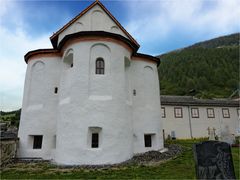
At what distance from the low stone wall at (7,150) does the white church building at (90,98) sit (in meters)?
0.55

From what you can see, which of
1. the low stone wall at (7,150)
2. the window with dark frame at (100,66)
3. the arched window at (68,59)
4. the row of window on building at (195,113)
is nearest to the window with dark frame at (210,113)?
the row of window on building at (195,113)

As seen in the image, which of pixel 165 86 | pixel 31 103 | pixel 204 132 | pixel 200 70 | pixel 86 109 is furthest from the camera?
pixel 200 70

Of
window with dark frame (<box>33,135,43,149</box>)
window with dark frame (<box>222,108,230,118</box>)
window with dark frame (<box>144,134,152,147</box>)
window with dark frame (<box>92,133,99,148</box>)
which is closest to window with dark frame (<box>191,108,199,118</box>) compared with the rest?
window with dark frame (<box>222,108,230,118</box>)

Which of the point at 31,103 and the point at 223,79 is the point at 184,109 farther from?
the point at 223,79

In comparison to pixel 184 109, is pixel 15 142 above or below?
below

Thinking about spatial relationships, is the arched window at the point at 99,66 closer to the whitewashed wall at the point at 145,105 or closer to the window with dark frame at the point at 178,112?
the whitewashed wall at the point at 145,105

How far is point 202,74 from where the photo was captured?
74625 mm

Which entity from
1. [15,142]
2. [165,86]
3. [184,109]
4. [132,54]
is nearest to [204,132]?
[184,109]

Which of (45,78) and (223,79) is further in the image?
(223,79)

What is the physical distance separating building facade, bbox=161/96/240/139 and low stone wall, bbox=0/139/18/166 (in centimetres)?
1803

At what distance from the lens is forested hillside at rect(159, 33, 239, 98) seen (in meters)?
63.0

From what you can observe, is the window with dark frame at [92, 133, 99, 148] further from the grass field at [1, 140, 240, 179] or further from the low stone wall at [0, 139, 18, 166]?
the low stone wall at [0, 139, 18, 166]

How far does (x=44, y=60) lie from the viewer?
1446 cm

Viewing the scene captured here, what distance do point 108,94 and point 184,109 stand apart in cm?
1758
